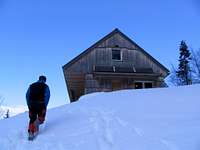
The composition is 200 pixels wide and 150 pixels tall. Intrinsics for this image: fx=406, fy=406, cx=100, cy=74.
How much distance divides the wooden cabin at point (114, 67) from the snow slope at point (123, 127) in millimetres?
16153

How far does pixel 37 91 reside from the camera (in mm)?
11508

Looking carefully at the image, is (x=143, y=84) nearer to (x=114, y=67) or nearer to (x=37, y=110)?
(x=114, y=67)

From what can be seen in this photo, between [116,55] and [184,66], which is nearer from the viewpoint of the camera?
[116,55]

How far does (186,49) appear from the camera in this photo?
53.1 metres

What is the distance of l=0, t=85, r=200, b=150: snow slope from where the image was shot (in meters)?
8.48

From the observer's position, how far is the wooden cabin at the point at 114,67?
31.0 metres

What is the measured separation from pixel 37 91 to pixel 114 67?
2024 centimetres

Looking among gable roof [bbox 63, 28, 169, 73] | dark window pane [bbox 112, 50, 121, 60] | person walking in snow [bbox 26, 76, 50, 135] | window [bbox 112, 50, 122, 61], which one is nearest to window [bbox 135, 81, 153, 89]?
gable roof [bbox 63, 28, 169, 73]

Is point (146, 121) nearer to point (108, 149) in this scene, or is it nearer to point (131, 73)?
point (108, 149)

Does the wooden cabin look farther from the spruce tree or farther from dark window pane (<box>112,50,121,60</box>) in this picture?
the spruce tree

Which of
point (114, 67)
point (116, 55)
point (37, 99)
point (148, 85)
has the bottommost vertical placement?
point (148, 85)

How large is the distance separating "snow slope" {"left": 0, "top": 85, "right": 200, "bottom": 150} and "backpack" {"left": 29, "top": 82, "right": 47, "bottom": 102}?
37.7 inches

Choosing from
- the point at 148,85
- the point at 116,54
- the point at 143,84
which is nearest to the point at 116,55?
the point at 116,54

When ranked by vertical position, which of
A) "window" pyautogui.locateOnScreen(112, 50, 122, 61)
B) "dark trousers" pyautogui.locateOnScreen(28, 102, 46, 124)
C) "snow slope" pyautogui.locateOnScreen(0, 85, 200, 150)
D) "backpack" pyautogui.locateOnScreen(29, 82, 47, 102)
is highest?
"window" pyautogui.locateOnScreen(112, 50, 122, 61)
